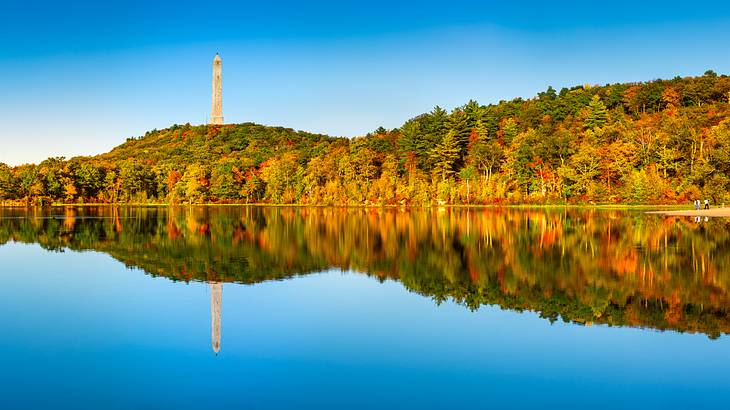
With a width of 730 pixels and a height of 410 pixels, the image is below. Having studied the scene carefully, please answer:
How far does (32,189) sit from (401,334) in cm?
9623

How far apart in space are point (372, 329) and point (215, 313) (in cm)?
337

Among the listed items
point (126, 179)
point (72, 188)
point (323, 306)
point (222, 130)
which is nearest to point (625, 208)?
point (323, 306)

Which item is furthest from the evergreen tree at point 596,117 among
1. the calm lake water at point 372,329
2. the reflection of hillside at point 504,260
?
the calm lake water at point 372,329

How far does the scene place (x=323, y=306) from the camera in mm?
13203

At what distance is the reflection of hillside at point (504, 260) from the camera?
1280 cm

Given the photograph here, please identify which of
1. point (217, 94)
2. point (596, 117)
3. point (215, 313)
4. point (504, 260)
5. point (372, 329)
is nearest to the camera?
point (372, 329)

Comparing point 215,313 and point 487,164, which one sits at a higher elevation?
point 487,164

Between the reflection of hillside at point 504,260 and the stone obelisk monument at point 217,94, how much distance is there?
10052cm

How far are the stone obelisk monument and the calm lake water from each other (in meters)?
113

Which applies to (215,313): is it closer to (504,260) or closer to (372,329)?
(372,329)

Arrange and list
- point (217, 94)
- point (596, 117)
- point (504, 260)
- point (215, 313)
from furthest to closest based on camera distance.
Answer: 1. point (217, 94)
2. point (596, 117)
3. point (504, 260)
4. point (215, 313)

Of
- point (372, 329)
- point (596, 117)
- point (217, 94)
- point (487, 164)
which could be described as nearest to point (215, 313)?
point (372, 329)

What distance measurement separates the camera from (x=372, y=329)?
36.7ft

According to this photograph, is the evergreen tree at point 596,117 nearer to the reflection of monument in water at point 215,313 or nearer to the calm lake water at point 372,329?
the calm lake water at point 372,329
